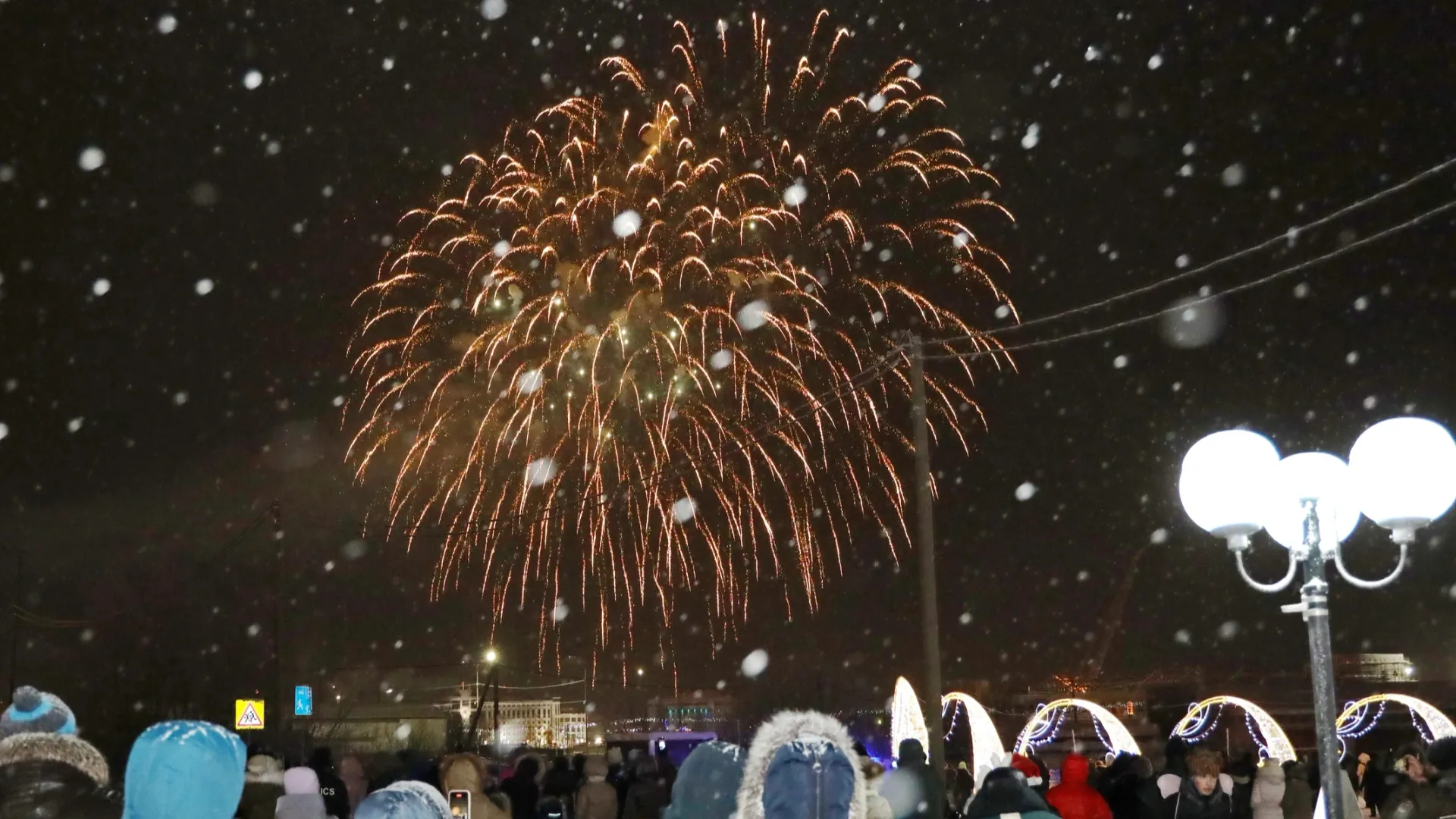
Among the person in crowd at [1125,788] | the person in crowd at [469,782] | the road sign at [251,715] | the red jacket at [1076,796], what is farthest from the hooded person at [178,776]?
the road sign at [251,715]

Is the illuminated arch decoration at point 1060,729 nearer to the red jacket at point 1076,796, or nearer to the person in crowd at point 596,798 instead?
the person in crowd at point 596,798

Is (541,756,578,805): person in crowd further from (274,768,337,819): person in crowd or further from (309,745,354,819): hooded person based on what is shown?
(274,768,337,819): person in crowd

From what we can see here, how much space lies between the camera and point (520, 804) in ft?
42.9

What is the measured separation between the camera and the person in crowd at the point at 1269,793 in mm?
10555

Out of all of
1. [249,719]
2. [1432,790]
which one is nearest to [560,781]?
[1432,790]

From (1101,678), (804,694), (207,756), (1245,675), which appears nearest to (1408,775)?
(207,756)

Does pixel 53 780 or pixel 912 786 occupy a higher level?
pixel 53 780

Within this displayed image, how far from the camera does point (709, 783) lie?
5199mm

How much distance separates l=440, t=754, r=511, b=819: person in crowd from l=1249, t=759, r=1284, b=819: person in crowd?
559cm

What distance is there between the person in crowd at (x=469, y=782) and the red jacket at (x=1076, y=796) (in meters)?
3.89

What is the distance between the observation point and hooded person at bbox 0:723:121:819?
435cm

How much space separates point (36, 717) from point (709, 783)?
8.31ft

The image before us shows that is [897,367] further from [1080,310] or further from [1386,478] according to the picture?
[1386,478]

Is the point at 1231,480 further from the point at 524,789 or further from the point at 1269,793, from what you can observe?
the point at 524,789
